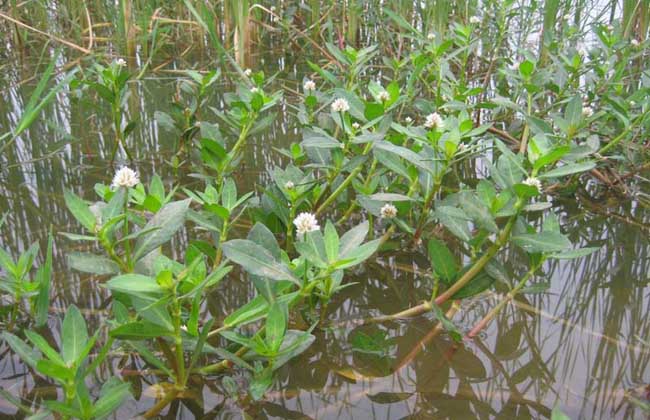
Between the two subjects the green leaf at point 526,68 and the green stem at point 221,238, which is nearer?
the green stem at point 221,238

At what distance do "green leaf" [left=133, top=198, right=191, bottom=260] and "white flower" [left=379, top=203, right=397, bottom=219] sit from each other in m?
0.75

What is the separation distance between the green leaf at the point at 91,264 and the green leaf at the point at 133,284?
0.14 metres

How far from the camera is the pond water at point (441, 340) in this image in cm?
142

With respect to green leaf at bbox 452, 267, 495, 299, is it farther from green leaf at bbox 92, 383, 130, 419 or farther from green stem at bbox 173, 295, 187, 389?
green leaf at bbox 92, 383, 130, 419

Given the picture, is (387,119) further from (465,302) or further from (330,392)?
(330,392)

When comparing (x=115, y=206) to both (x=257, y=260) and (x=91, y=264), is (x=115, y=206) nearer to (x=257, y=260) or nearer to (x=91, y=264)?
(x=91, y=264)

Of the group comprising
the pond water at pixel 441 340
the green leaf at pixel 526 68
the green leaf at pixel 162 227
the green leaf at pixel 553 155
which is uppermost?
the green leaf at pixel 526 68

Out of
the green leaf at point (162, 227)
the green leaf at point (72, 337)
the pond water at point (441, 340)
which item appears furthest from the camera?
the pond water at point (441, 340)

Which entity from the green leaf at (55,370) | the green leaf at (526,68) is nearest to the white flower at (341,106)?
the green leaf at (526,68)

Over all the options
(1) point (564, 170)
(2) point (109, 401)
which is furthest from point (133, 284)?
(1) point (564, 170)

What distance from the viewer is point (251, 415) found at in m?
1.36

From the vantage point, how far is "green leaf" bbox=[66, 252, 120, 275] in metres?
1.26

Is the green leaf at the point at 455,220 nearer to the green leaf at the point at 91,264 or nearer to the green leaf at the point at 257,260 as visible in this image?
the green leaf at the point at 257,260

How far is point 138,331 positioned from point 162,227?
0.71ft
